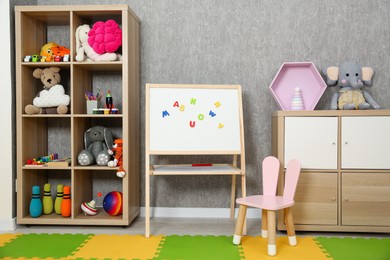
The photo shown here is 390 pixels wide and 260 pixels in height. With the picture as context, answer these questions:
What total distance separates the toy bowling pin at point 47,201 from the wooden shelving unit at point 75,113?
0.23ft

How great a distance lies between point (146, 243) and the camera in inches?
124

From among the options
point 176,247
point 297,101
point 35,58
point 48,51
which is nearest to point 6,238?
point 176,247

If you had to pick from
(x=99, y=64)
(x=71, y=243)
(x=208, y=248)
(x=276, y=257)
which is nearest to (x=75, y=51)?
(x=99, y=64)

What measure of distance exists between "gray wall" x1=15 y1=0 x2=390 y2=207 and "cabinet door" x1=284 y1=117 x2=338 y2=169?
21.5 inches

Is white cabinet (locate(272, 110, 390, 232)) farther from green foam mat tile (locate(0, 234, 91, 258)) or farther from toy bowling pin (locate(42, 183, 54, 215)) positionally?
toy bowling pin (locate(42, 183, 54, 215))

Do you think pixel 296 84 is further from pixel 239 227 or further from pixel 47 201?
pixel 47 201

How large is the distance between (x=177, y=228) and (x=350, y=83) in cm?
185

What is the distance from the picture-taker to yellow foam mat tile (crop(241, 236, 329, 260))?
2.85 metres

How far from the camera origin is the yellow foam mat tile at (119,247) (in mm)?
2859

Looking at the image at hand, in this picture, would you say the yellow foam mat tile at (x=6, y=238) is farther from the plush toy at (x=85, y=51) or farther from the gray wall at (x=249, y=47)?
the plush toy at (x=85, y=51)

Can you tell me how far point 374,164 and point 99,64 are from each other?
2.27m

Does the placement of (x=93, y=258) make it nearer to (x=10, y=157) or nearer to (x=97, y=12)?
(x=10, y=157)

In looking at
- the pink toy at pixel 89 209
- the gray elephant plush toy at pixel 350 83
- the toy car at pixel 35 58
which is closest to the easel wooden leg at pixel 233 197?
the gray elephant plush toy at pixel 350 83

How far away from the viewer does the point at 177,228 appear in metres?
3.57
